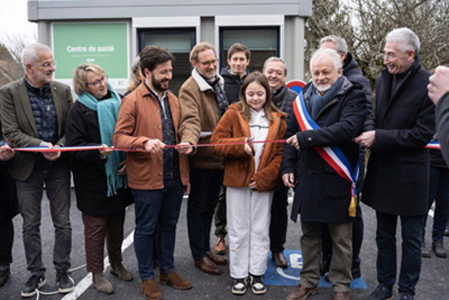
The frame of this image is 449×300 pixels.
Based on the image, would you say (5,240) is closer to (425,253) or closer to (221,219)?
(221,219)

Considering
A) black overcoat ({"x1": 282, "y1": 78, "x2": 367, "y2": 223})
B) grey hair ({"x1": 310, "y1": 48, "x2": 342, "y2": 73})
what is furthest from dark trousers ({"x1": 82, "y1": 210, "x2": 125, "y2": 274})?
grey hair ({"x1": 310, "y1": 48, "x2": 342, "y2": 73})

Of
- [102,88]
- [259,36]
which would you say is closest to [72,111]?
[102,88]

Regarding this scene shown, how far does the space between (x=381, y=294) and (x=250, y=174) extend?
1499 millimetres

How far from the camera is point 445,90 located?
1.56 metres

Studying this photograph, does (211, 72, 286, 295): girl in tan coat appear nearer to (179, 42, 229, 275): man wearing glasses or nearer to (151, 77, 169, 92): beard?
(179, 42, 229, 275): man wearing glasses

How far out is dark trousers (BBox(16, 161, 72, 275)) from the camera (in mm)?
3627

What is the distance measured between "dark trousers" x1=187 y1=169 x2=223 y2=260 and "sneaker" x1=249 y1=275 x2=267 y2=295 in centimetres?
66

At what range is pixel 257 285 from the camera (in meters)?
3.67

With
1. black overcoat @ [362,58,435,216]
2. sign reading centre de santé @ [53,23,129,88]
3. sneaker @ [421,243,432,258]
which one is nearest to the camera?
black overcoat @ [362,58,435,216]

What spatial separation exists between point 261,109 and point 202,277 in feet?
5.69

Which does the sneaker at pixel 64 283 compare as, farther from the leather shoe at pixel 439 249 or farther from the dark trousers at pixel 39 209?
the leather shoe at pixel 439 249

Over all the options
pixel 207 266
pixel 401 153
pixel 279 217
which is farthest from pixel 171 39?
pixel 401 153

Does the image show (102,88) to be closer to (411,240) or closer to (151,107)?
(151,107)

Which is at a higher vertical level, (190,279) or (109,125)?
(109,125)
